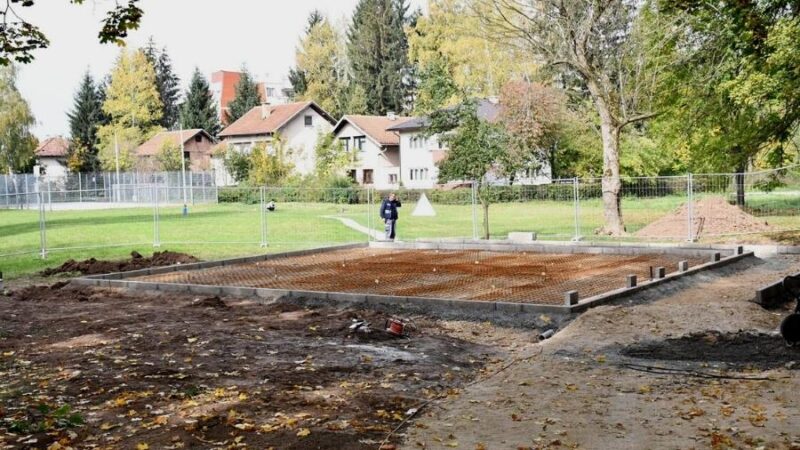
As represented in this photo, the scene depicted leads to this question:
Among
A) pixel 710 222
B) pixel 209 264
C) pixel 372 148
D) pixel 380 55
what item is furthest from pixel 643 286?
pixel 380 55

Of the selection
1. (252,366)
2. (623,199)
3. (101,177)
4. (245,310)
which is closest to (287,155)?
(101,177)

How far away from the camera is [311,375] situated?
312 inches

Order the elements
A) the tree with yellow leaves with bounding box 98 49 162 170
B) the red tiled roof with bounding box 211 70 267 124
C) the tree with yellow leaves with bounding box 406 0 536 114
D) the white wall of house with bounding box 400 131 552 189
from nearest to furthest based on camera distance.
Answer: the tree with yellow leaves with bounding box 406 0 536 114, the white wall of house with bounding box 400 131 552 189, the tree with yellow leaves with bounding box 98 49 162 170, the red tiled roof with bounding box 211 70 267 124

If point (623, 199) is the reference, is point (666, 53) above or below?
above

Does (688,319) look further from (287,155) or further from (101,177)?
(101,177)

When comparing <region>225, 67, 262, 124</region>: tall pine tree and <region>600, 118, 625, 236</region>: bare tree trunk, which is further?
<region>225, 67, 262, 124</region>: tall pine tree

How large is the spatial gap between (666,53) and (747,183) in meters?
5.93

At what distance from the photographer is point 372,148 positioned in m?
63.1

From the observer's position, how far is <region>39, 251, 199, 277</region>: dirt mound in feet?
56.7

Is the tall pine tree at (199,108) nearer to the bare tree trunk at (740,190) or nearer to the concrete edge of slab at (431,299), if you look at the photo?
the bare tree trunk at (740,190)

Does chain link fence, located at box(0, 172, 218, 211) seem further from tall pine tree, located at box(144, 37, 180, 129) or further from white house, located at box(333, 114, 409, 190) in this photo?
tall pine tree, located at box(144, 37, 180, 129)

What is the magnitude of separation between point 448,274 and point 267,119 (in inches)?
2138

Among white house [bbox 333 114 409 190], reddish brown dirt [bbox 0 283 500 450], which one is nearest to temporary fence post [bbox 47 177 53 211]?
reddish brown dirt [bbox 0 283 500 450]

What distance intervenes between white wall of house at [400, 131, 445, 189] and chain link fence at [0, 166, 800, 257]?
58.7 ft
